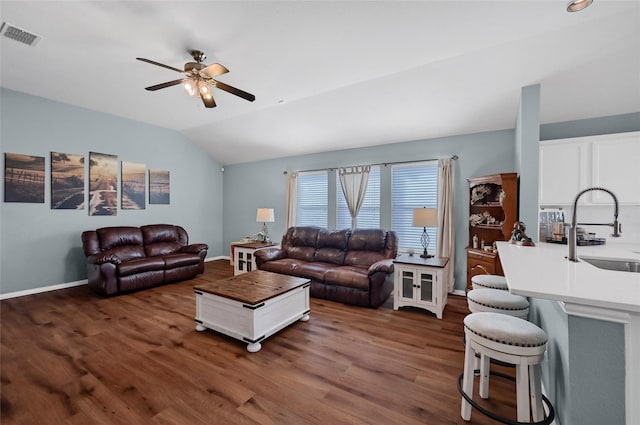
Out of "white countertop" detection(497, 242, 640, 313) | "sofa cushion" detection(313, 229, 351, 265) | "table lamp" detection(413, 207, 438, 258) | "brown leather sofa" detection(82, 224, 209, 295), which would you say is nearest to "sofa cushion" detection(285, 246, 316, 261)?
"sofa cushion" detection(313, 229, 351, 265)

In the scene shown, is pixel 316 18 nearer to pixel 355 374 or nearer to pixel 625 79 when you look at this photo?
pixel 355 374

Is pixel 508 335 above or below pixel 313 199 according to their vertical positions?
below

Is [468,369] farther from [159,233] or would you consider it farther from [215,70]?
[159,233]

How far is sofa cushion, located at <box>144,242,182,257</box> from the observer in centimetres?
484

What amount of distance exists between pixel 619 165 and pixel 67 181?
801 centimetres

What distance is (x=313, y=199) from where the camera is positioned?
5773mm

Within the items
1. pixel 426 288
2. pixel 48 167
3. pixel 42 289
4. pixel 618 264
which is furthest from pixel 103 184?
pixel 618 264

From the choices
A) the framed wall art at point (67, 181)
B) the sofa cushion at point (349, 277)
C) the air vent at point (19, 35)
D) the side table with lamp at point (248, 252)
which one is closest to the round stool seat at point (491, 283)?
the sofa cushion at point (349, 277)

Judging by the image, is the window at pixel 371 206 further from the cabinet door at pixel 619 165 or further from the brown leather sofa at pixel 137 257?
the brown leather sofa at pixel 137 257

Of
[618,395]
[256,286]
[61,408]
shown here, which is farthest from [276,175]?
[618,395]

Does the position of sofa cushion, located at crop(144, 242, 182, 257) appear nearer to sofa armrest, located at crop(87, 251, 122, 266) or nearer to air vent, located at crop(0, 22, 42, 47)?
sofa armrest, located at crop(87, 251, 122, 266)

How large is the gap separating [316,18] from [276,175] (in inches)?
164

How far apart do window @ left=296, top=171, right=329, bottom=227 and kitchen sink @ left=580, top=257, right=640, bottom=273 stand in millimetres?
4093

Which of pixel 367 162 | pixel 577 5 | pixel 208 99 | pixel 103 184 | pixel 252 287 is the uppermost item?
pixel 577 5
